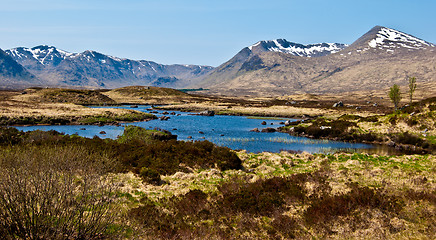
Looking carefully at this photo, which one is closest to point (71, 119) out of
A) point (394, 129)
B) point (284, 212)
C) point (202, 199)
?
point (202, 199)

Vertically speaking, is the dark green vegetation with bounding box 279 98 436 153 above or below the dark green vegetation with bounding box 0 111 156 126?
above

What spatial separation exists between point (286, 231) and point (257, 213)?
6.97 ft

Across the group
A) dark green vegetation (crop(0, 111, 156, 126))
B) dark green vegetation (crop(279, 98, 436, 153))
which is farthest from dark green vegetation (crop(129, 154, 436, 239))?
dark green vegetation (crop(0, 111, 156, 126))

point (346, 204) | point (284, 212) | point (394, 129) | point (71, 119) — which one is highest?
point (394, 129)

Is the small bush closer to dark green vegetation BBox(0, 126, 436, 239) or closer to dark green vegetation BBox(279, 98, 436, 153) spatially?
dark green vegetation BBox(0, 126, 436, 239)

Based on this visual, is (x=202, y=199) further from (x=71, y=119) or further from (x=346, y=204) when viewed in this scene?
(x=71, y=119)

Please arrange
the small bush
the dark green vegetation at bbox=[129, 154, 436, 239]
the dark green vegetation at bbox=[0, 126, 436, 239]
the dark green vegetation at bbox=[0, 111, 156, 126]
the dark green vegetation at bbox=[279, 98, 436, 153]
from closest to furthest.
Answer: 1. the dark green vegetation at bbox=[0, 126, 436, 239]
2. the dark green vegetation at bbox=[129, 154, 436, 239]
3. the small bush
4. the dark green vegetation at bbox=[279, 98, 436, 153]
5. the dark green vegetation at bbox=[0, 111, 156, 126]

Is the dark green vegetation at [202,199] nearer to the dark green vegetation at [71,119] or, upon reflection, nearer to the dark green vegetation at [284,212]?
the dark green vegetation at [284,212]

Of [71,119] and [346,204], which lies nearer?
[346,204]

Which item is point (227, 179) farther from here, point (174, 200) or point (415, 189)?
point (415, 189)

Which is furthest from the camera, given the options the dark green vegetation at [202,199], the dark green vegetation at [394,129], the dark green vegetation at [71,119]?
the dark green vegetation at [71,119]

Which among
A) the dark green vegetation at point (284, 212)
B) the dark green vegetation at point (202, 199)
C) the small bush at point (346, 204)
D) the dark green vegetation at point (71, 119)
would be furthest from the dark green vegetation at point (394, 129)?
the dark green vegetation at point (71, 119)

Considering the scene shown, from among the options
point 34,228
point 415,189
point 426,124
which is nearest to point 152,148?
point 34,228

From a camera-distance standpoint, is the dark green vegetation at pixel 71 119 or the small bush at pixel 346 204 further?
the dark green vegetation at pixel 71 119
